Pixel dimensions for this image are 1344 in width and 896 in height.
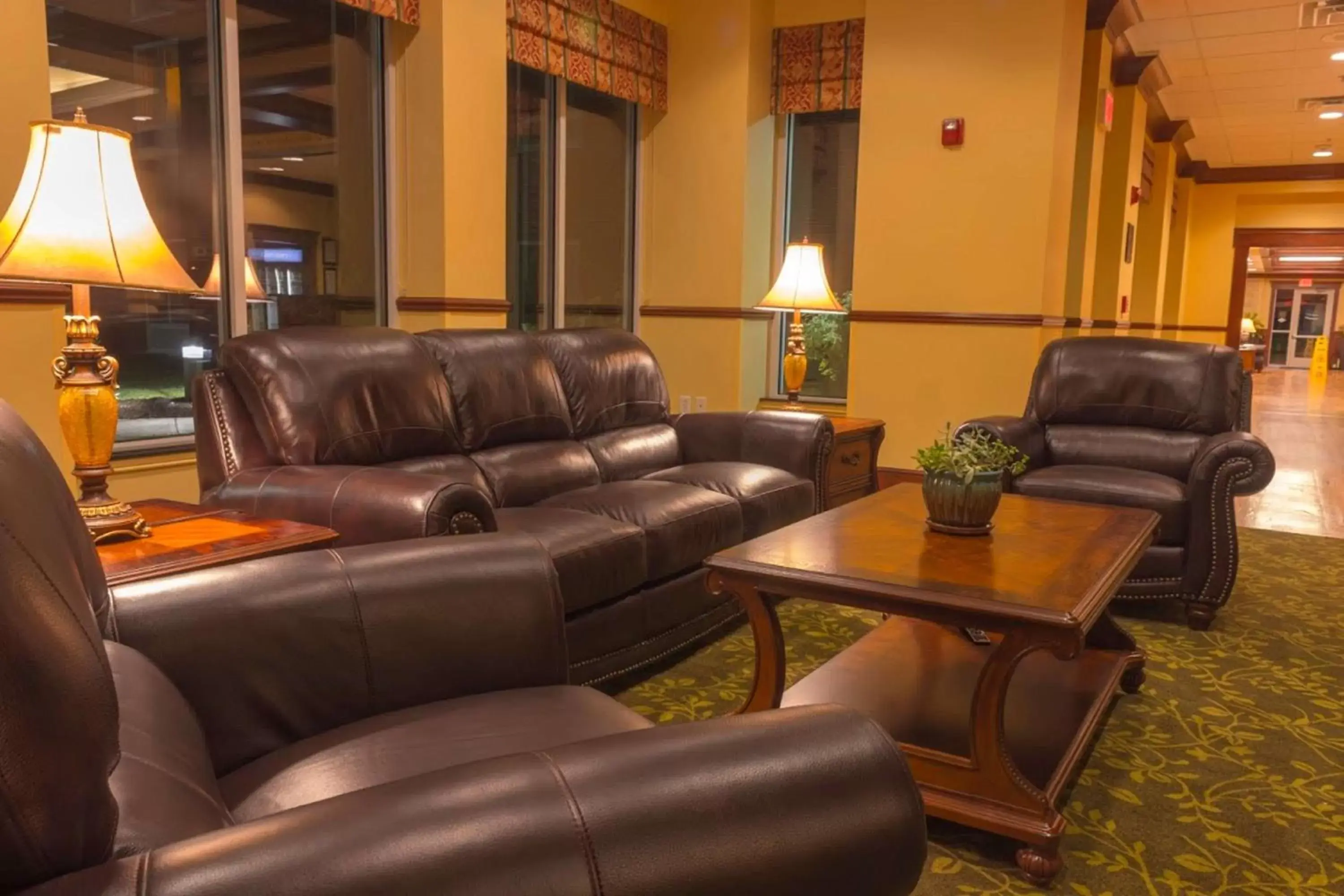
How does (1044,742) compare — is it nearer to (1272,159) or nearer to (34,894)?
(34,894)

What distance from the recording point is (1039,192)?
16.2ft

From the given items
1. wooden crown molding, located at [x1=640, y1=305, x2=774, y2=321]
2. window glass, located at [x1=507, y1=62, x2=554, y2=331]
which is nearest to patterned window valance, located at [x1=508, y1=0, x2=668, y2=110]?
window glass, located at [x1=507, y1=62, x2=554, y2=331]

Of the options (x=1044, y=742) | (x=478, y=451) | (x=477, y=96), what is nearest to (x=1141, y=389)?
(x=1044, y=742)

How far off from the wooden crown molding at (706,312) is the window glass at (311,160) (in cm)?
193

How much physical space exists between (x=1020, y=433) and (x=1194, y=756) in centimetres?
174

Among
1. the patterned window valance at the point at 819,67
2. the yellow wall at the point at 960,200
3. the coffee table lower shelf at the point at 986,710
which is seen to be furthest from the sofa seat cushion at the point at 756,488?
the patterned window valance at the point at 819,67

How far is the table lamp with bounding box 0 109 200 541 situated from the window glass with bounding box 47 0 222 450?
147 cm

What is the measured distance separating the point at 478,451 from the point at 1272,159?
10776mm

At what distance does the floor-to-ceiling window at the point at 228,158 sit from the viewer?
3.30m

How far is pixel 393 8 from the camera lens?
3838mm

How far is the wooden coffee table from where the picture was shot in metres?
1.87

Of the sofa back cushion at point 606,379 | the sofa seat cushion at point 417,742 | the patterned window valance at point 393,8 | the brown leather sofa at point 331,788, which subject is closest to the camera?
the brown leather sofa at point 331,788

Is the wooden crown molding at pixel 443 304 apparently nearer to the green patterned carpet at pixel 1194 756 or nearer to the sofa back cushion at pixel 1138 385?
the green patterned carpet at pixel 1194 756

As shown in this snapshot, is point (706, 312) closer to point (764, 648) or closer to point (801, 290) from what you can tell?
point (801, 290)
